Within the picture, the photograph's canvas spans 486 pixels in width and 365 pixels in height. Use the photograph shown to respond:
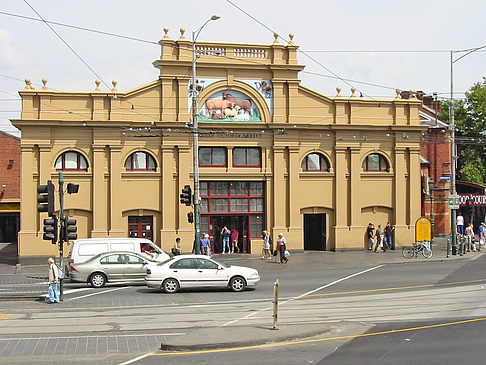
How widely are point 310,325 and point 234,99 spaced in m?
23.8

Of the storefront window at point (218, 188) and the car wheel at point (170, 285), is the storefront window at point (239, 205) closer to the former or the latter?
the storefront window at point (218, 188)

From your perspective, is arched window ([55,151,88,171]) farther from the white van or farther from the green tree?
the green tree

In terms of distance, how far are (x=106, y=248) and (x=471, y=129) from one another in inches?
1809

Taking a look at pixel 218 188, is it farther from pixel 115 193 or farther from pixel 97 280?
pixel 97 280

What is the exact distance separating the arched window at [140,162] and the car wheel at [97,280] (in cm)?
1216

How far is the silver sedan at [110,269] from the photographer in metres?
25.0

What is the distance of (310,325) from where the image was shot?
1510 cm

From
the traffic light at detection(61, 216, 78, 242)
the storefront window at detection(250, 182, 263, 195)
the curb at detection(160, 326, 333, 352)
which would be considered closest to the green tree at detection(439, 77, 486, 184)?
the storefront window at detection(250, 182, 263, 195)

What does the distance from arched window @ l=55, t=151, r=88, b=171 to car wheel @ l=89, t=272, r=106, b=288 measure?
12.0 m

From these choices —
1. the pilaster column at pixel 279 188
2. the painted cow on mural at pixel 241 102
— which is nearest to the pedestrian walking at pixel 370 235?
the pilaster column at pixel 279 188

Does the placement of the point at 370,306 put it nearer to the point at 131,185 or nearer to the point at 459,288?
the point at 459,288

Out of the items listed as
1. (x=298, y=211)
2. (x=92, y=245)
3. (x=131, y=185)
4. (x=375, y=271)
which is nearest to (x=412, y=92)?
(x=298, y=211)

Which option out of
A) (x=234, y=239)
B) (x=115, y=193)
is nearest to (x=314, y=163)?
(x=234, y=239)

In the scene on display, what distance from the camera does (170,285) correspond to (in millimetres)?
22547
